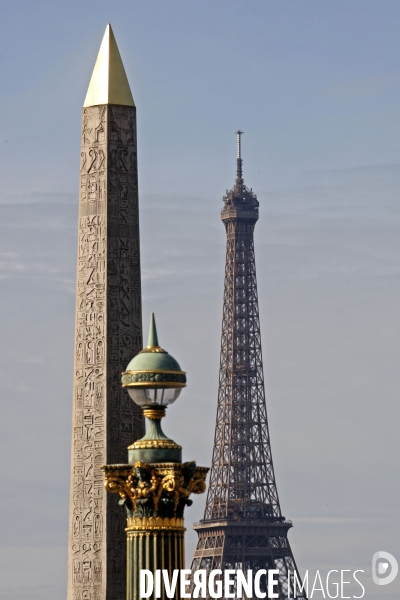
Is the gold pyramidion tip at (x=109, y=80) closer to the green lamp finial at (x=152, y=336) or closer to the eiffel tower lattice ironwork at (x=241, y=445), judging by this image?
the green lamp finial at (x=152, y=336)

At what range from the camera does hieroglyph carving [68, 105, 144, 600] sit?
Result: 3841 cm

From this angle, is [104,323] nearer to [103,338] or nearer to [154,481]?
[103,338]

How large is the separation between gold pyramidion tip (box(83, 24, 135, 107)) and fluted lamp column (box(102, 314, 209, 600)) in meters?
20.9

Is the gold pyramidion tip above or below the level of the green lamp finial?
above

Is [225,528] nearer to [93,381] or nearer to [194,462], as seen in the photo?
[93,381]

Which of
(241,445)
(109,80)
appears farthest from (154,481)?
(241,445)

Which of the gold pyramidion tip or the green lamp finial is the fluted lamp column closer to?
the green lamp finial

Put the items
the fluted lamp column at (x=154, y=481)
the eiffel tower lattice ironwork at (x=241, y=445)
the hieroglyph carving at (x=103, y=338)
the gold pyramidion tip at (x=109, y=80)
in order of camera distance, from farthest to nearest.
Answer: the eiffel tower lattice ironwork at (x=241, y=445), the gold pyramidion tip at (x=109, y=80), the hieroglyph carving at (x=103, y=338), the fluted lamp column at (x=154, y=481)

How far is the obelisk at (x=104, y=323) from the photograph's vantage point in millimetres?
38438

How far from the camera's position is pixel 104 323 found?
127 feet

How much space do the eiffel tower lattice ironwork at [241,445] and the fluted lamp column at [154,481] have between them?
110832 mm

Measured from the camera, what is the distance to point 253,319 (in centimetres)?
15375

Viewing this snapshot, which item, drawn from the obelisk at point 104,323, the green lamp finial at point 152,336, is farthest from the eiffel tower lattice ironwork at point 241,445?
the green lamp finial at point 152,336

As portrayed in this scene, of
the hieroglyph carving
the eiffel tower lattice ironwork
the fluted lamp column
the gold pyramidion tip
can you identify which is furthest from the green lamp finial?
the eiffel tower lattice ironwork
